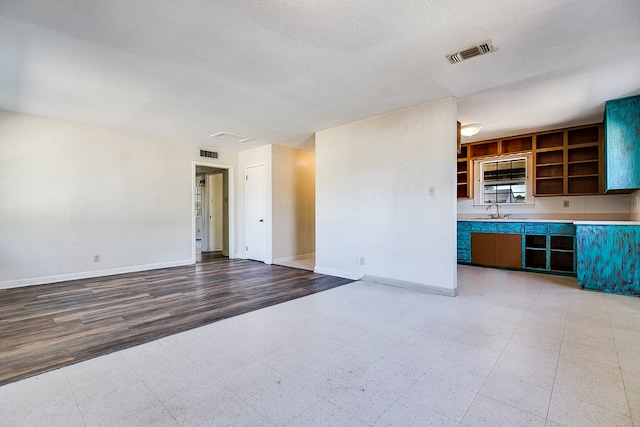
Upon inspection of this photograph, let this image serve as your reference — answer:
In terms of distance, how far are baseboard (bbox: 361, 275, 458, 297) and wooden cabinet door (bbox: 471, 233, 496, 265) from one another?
231cm

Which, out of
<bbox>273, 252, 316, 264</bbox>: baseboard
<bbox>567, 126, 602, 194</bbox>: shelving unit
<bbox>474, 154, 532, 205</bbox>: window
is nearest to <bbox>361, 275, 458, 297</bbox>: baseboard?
<bbox>273, 252, 316, 264</bbox>: baseboard

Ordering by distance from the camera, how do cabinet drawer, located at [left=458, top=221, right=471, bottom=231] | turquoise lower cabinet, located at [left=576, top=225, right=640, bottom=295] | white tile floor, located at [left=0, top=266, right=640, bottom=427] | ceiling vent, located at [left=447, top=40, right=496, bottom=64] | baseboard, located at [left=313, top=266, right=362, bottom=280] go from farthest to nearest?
cabinet drawer, located at [left=458, top=221, right=471, bottom=231]
baseboard, located at [left=313, top=266, right=362, bottom=280]
turquoise lower cabinet, located at [left=576, top=225, right=640, bottom=295]
ceiling vent, located at [left=447, top=40, right=496, bottom=64]
white tile floor, located at [left=0, top=266, right=640, bottom=427]

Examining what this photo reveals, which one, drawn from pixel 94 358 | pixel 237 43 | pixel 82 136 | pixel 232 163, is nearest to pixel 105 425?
pixel 94 358

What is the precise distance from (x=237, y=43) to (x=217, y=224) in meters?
6.60

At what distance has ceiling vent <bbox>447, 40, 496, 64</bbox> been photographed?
2543 mm

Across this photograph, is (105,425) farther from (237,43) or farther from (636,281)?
(636,281)

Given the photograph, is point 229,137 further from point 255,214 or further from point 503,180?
point 503,180

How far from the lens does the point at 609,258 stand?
152 inches

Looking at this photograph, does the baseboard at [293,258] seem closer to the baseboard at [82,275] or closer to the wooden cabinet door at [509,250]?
the baseboard at [82,275]

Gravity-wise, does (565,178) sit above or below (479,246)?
above

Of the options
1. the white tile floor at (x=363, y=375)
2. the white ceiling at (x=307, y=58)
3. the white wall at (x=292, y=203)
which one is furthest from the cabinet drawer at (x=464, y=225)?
the white wall at (x=292, y=203)

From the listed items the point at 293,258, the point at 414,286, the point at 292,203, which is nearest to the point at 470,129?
the point at 414,286

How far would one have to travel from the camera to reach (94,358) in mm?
2207

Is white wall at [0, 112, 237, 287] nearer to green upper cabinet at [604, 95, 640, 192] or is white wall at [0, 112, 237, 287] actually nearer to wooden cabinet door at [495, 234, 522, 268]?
wooden cabinet door at [495, 234, 522, 268]
